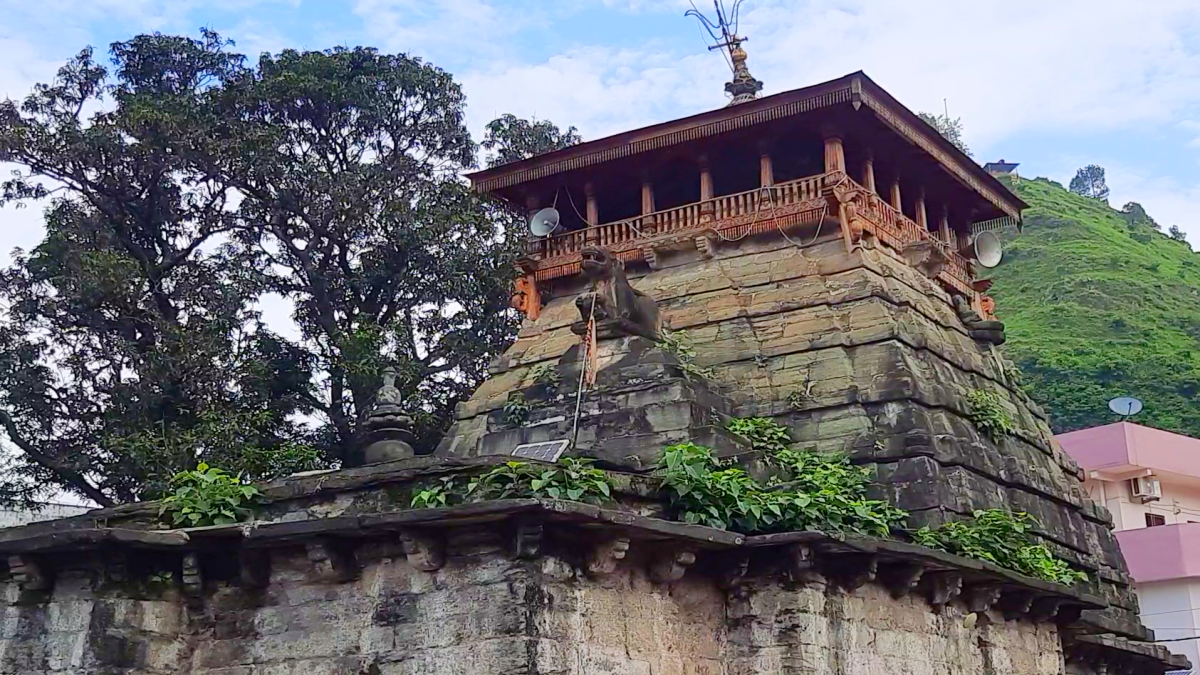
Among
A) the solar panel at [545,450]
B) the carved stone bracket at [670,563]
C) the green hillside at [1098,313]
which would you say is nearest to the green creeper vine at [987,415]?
the solar panel at [545,450]

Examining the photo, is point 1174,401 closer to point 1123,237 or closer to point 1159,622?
point 1159,622

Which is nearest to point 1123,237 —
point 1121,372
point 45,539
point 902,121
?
point 1121,372

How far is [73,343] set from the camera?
69.1 ft

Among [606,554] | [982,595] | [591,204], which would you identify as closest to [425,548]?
[606,554]

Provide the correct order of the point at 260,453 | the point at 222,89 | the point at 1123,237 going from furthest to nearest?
1. the point at 1123,237
2. the point at 222,89
3. the point at 260,453

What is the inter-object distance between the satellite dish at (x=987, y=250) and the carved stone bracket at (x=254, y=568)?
38.5ft

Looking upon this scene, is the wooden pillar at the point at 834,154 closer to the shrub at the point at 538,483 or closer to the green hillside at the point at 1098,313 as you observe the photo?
the shrub at the point at 538,483

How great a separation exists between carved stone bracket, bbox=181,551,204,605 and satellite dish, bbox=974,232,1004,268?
474 inches

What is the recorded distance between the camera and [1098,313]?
161ft

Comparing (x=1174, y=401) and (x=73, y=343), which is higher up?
(x=1174, y=401)

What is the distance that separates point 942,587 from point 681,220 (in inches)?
247

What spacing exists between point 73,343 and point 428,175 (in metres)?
6.64

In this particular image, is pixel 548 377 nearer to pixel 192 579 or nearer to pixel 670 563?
pixel 670 563

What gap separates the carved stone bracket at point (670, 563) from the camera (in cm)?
933
